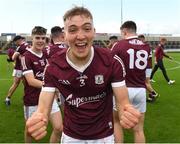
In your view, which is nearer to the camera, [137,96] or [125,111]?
[125,111]

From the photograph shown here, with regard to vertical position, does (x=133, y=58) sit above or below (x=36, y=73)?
above

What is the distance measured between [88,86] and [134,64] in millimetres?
3908

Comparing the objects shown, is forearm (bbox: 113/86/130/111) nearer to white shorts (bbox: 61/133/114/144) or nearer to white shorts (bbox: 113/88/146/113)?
white shorts (bbox: 61/133/114/144)

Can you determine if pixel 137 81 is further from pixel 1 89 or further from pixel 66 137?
pixel 1 89

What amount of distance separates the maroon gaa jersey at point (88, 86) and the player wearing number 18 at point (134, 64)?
3.60 m

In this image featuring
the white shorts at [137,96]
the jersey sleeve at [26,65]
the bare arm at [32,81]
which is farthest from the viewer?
the white shorts at [137,96]

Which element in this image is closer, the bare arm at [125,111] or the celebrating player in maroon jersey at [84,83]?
the bare arm at [125,111]

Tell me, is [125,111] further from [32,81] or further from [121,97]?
[32,81]

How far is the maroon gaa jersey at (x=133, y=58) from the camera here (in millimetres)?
8094

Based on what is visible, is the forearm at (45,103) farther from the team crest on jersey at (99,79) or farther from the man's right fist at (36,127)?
the team crest on jersey at (99,79)

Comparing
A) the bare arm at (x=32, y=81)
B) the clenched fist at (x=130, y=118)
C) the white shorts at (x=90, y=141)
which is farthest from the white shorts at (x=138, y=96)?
the clenched fist at (x=130, y=118)

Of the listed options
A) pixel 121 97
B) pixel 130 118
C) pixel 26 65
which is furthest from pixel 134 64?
pixel 130 118

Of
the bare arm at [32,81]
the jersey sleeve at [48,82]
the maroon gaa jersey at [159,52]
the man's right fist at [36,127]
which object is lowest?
the maroon gaa jersey at [159,52]

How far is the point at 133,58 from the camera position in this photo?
8117 mm
